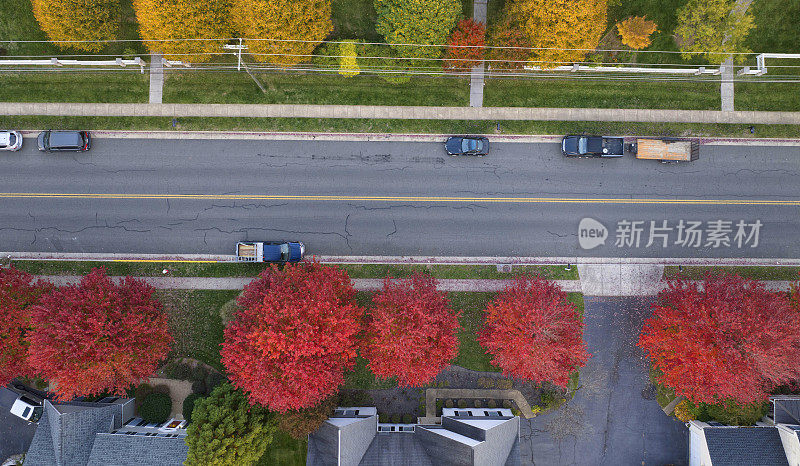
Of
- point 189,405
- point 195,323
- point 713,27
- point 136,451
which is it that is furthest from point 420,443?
point 713,27

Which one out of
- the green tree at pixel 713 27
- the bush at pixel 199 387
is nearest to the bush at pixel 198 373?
the bush at pixel 199 387

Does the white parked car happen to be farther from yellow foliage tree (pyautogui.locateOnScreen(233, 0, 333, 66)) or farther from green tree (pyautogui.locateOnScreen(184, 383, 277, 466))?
green tree (pyautogui.locateOnScreen(184, 383, 277, 466))

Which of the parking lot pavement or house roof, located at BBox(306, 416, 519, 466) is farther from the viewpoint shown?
the parking lot pavement

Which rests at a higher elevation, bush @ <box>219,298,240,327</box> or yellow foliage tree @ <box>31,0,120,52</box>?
yellow foliage tree @ <box>31,0,120,52</box>

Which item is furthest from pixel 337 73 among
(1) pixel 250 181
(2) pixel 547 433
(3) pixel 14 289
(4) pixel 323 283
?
(2) pixel 547 433

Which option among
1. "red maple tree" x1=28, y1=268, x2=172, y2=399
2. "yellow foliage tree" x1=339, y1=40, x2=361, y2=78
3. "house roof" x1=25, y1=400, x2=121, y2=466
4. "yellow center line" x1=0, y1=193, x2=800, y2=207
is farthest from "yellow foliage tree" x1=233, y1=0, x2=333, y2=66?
"house roof" x1=25, y1=400, x2=121, y2=466
